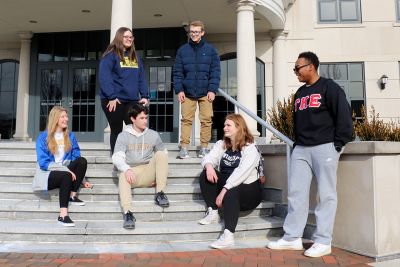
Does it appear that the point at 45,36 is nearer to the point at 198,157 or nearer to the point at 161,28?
the point at 161,28

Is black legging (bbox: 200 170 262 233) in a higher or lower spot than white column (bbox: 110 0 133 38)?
lower

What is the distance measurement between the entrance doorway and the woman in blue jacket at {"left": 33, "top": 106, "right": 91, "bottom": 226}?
6.76 meters

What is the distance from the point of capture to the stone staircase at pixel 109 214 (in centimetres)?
414

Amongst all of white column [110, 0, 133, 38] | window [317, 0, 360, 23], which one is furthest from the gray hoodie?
window [317, 0, 360, 23]

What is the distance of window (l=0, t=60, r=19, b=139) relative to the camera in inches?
507

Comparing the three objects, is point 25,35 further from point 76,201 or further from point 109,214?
point 109,214

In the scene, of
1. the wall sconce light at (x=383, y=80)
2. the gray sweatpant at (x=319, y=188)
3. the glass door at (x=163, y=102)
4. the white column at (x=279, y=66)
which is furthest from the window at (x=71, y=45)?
the gray sweatpant at (x=319, y=188)

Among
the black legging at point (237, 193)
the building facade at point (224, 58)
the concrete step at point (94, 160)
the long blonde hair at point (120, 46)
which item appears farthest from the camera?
the building facade at point (224, 58)

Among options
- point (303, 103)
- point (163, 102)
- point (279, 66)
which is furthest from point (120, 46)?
point (279, 66)

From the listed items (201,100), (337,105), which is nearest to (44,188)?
(201,100)

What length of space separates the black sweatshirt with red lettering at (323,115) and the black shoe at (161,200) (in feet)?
5.58

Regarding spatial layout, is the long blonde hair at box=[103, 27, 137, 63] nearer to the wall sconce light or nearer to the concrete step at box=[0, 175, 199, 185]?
the concrete step at box=[0, 175, 199, 185]

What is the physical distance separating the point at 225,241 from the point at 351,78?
9805 millimetres

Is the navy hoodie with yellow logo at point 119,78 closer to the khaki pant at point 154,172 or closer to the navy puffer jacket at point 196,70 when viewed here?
the navy puffer jacket at point 196,70
